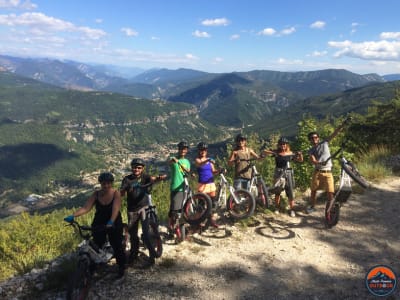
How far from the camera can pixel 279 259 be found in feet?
21.7

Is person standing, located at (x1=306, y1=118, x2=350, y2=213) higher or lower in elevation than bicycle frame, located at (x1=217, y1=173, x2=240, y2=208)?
higher

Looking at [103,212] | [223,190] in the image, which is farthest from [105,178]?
[223,190]

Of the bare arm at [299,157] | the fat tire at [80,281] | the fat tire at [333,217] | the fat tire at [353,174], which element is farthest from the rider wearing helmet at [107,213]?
the fat tire at [353,174]

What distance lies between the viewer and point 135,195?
20.9 ft

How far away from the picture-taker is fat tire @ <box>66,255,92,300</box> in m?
5.00

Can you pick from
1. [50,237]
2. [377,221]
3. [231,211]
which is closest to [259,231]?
[231,211]

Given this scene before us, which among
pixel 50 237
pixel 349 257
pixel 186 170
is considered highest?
pixel 186 170

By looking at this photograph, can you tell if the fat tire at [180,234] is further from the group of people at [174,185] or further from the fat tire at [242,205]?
the fat tire at [242,205]

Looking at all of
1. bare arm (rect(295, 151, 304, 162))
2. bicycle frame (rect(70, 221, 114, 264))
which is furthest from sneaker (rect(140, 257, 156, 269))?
bare arm (rect(295, 151, 304, 162))

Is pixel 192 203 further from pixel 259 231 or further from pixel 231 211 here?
pixel 259 231

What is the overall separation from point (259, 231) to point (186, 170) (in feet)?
8.94

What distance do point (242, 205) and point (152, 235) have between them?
9.08ft

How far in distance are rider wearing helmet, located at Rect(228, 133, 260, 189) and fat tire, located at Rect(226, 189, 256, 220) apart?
12.5 inches

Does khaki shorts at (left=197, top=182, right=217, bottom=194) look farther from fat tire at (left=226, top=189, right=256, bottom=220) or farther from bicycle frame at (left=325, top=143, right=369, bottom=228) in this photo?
bicycle frame at (left=325, top=143, right=369, bottom=228)
